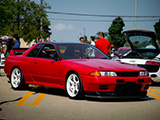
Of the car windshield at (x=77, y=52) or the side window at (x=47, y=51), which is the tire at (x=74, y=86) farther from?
the side window at (x=47, y=51)

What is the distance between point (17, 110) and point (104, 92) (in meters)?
2.05

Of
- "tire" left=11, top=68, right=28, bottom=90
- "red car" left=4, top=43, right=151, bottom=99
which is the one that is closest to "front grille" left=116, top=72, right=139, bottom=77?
"red car" left=4, top=43, right=151, bottom=99

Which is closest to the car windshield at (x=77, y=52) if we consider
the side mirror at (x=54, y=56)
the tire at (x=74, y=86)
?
the side mirror at (x=54, y=56)

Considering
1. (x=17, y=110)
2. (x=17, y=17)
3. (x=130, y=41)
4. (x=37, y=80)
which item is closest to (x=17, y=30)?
(x=17, y=17)

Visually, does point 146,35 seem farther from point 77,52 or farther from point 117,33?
point 117,33

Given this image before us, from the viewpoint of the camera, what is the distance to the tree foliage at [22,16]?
41.7m

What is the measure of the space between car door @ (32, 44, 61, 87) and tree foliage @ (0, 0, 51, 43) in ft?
106

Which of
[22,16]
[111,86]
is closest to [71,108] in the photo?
[111,86]

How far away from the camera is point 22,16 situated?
4353 centimetres

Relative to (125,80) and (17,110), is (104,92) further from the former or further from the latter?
(17,110)

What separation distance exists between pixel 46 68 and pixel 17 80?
1.38 meters

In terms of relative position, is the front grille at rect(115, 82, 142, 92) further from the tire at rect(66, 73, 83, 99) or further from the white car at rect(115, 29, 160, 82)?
the white car at rect(115, 29, 160, 82)

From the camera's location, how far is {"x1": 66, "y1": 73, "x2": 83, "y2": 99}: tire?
780 cm

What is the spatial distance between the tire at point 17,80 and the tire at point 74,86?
6.56ft
